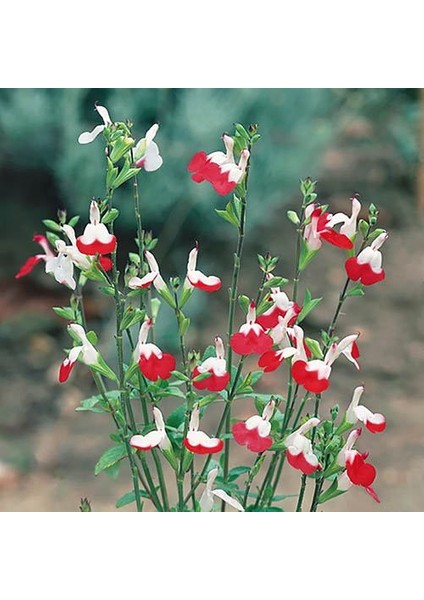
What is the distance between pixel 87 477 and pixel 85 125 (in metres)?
1.13

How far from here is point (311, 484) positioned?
215 cm

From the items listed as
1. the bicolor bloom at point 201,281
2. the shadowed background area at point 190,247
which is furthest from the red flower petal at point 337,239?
the shadowed background area at point 190,247

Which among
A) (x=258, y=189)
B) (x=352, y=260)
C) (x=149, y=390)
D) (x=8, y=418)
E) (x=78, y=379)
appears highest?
(x=258, y=189)

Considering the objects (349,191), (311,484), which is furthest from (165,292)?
(349,191)

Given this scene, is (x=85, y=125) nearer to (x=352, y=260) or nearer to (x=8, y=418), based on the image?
(x=8, y=418)

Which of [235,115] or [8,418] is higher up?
[235,115]

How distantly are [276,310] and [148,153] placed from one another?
0.62ft

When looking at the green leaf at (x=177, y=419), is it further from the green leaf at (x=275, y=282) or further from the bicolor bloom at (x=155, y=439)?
the green leaf at (x=275, y=282)

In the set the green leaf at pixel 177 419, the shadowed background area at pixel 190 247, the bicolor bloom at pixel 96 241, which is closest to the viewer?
the bicolor bloom at pixel 96 241

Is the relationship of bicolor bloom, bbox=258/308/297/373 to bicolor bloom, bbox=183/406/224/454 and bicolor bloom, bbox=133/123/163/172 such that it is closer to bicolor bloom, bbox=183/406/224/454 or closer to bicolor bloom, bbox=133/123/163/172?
bicolor bloom, bbox=183/406/224/454

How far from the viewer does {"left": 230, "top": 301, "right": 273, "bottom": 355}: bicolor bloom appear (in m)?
0.76

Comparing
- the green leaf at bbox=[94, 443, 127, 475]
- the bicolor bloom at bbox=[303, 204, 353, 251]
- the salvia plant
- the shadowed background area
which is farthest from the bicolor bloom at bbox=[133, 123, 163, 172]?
the shadowed background area

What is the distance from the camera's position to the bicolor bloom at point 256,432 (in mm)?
761

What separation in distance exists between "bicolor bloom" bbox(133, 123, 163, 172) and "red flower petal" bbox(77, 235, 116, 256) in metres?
0.09
